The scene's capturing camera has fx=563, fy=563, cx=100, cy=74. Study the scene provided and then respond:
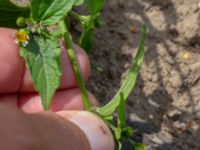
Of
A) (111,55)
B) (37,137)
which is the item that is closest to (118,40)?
(111,55)

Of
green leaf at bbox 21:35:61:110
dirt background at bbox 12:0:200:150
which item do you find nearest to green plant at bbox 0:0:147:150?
green leaf at bbox 21:35:61:110

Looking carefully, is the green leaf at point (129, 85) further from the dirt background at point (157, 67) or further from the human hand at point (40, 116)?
the dirt background at point (157, 67)

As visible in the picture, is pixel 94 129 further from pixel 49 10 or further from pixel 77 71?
pixel 49 10

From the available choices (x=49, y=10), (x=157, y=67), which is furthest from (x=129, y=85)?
(x=157, y=67)

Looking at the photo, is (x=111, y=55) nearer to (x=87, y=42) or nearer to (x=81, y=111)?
(x=87, y=42)

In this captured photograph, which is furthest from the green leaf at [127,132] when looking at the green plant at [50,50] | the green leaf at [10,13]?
the green leaf at [10,13]

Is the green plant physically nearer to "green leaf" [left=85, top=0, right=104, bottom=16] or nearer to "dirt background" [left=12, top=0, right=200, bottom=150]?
"green leaf" [left=85, top=0, right=104, bottom=16]
